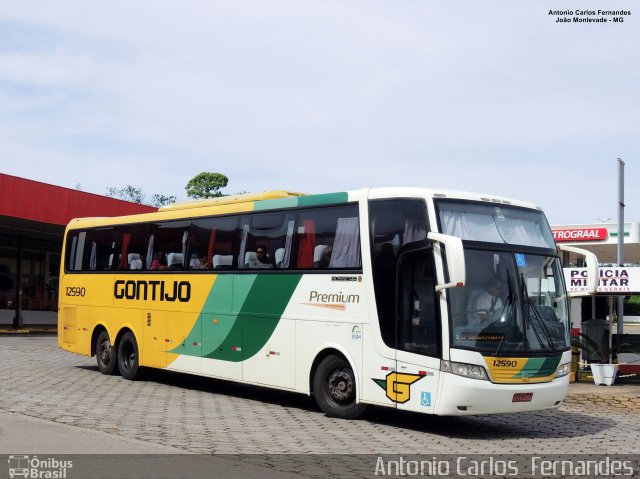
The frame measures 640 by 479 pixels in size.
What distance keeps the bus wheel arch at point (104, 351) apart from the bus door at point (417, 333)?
330 inches

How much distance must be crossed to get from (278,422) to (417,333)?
2330 millimetres

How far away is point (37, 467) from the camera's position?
796 centimetres

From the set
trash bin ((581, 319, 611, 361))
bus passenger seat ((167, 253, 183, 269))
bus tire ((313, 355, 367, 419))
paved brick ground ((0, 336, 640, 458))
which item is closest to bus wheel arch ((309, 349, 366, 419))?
bus tire ((313, 355, 367, 419))

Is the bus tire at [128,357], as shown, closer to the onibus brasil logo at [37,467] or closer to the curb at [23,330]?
the onibus brasil logo at [37,467]

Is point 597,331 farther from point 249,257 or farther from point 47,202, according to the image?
point 47,202

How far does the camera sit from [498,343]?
1131 centimetres

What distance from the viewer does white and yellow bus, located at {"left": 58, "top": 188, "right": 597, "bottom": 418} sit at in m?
11.3

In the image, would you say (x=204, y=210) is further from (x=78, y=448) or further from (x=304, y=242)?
(x=78, y=448)

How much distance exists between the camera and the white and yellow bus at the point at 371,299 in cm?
1130

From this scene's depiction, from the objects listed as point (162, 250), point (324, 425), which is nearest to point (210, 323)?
point (162, 250)

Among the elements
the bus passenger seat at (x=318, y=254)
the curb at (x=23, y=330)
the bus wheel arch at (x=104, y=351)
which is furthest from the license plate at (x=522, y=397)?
the curb at (x=23, y=330)

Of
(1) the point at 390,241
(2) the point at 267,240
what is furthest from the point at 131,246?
(1) the point at 390,241

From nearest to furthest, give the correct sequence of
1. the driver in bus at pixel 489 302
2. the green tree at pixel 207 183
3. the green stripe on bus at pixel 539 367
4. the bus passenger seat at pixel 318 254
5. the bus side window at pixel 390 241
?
the driver in bus at pixel 489 302
the green stripe on bus at pixel 539 367
the bus side window at pixel 390 241
the bus passenger seat at pixel 318 254
the green tree at pixel 207 183

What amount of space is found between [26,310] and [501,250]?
34950 mm
